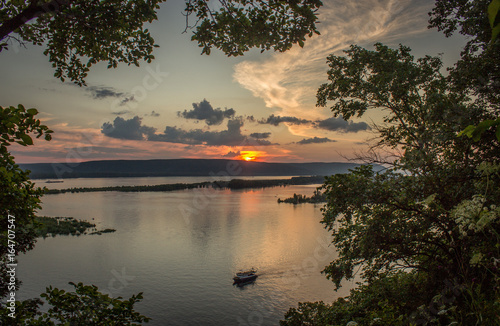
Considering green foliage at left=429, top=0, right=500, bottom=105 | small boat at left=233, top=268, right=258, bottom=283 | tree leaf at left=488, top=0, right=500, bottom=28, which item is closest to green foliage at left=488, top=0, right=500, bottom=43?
tree leaf at left=488, top=0, right=500, bottom=28

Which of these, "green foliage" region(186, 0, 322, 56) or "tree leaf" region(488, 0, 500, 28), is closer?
"tree leaf" region(488, 0, 500, 28)

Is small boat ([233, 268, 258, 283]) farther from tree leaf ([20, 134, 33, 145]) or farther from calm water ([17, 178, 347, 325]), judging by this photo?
tree leaf ([20, 134, 33, 145])

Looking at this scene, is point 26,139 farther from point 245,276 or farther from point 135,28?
point 245,276

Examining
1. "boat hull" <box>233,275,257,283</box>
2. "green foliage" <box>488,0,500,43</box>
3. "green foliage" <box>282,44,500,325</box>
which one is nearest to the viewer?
"green foliage" <box>488,0,500,43</box>

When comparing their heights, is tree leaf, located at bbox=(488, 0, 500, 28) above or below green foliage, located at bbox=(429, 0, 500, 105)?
below

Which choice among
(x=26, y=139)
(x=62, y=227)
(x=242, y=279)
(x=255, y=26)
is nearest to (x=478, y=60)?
(x=255, y=26)

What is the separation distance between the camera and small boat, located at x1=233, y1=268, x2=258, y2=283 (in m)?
34.0

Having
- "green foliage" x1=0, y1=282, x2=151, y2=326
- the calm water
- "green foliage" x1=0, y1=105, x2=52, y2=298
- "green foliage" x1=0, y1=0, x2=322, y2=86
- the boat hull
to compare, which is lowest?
the calm water

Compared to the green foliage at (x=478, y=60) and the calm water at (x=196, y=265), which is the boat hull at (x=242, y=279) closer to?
the calm water at (x=196, y=265)

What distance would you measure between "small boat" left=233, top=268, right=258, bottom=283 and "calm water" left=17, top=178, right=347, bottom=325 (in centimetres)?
69

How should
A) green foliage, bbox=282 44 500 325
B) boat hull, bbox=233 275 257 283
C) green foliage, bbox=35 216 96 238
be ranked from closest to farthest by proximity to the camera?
green foliage, bbox=282 44 500 325
boat hull, bbox=233 275 257 283
green foliage, bbox=35 216 96 238

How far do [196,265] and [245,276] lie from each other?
28.0ft

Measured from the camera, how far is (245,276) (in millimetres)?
34375

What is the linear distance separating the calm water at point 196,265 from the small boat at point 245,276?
685 mm
